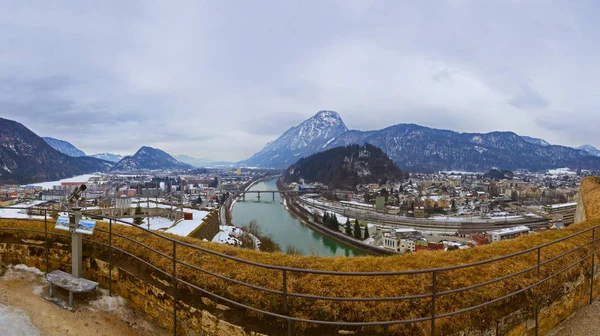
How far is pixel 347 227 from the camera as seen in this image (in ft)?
118

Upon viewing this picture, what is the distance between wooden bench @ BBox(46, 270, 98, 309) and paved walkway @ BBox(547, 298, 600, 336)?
18.2ft

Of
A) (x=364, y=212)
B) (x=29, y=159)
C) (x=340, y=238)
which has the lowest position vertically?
(x=364, y=212)

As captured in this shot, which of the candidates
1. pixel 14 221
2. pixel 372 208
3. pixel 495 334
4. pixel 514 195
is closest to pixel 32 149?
pixel 372 208

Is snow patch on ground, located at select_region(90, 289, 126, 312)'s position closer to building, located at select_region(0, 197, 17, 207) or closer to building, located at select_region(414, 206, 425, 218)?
building, located at select_region(0, 197, 17, 207)

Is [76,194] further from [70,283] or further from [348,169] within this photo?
[348,169]

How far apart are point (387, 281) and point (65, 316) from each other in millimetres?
3707

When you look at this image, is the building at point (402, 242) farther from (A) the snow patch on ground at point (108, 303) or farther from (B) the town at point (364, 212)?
(A) the snow patch on ground at point (108, 303)

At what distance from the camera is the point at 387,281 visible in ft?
10.5

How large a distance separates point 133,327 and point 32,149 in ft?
480

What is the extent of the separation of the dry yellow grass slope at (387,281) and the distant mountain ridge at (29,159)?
98906mm

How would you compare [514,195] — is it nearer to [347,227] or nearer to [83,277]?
[347,227]

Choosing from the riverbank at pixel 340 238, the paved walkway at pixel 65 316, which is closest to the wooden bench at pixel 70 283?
A: the paved walkway at pixel 65 316

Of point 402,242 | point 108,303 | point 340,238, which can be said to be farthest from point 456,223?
point 108,303

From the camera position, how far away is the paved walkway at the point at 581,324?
3.54 metres
